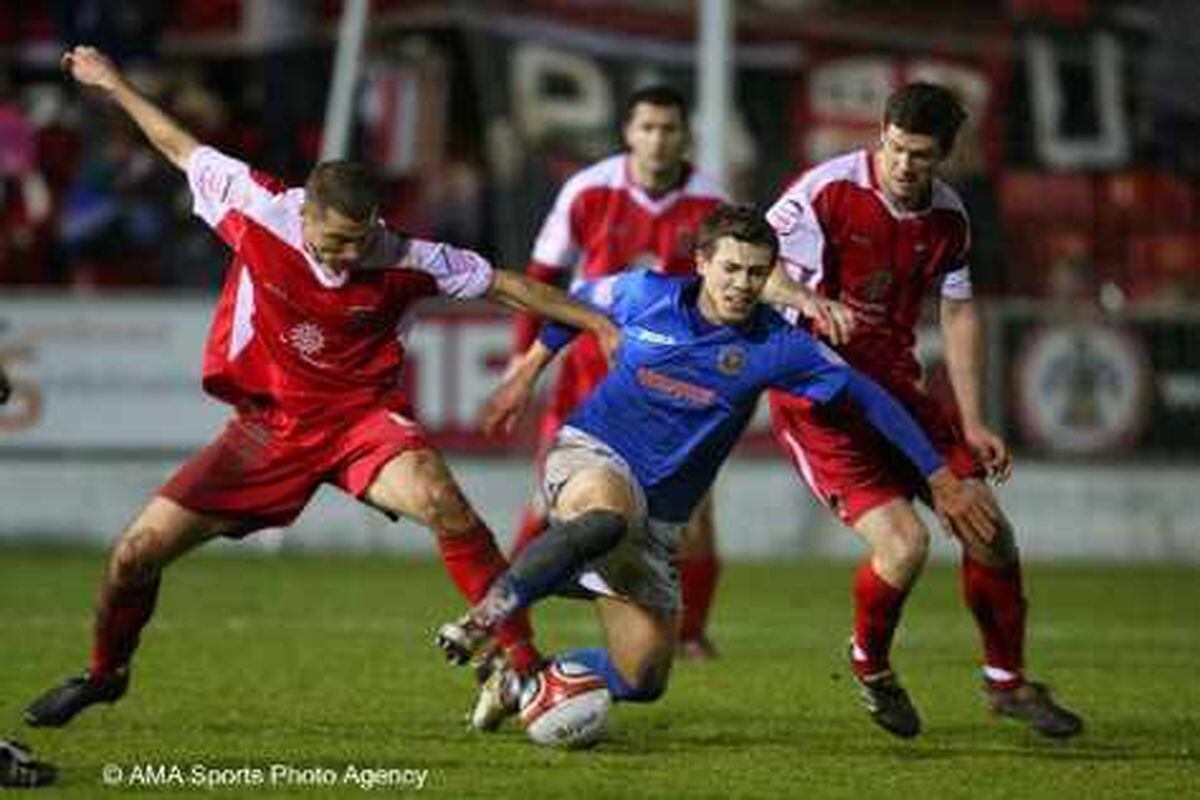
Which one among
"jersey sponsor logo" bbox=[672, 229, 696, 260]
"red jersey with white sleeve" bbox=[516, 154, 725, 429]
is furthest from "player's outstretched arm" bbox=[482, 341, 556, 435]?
"jersey sponsor logo" bbox=[672, 229, 696, 260]

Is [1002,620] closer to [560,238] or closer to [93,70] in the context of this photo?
[560,238]

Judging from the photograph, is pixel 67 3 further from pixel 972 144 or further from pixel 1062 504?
pixel 1062 504

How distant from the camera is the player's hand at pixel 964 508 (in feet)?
31.1

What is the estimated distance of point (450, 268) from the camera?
9680 millimetres

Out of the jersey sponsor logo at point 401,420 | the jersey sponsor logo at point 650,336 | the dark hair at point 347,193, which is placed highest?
the dark hair at point 347,193

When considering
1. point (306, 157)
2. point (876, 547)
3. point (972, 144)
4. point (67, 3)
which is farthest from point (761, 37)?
point (876, 547)

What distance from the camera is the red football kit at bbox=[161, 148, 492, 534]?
9.60 meters

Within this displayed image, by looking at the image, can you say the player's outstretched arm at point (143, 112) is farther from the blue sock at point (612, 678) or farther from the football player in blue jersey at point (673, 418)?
the blue sock at point (612, 678)

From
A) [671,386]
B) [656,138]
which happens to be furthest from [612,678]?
[656,138]

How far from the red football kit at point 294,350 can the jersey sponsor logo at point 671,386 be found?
633 millimetres

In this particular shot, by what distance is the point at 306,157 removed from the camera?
21.4m

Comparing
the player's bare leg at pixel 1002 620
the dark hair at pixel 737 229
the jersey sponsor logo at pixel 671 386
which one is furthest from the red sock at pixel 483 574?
the player's bare leg at pixel 1002 620

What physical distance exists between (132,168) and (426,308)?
3.09 metres

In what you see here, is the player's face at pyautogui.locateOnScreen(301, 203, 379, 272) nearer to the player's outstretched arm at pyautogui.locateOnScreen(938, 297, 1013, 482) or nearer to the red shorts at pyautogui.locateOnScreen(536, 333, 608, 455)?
the player's outstretched arm at pyautogui.locateOnScreen(938, 297, 1013, 482)
